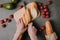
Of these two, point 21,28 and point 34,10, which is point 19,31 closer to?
point 21,28

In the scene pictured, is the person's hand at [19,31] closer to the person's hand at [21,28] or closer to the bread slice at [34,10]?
the person's hand at [21,28]

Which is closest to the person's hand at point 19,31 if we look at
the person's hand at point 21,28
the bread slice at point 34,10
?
the person's hand at point 21,28

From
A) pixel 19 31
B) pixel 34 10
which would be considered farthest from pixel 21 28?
pixel 34 10

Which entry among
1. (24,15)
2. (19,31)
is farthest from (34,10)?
(19,31)

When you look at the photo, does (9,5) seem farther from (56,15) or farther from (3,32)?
(56,15)

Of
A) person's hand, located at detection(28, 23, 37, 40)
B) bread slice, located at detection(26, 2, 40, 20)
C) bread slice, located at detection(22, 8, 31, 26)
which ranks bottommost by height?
person's hand, located at detection(28, 23, 37, 40)

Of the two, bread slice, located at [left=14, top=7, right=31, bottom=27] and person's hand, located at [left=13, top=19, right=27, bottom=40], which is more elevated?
bread slice, located at [left=14, top=7, right=31, bottom=27]

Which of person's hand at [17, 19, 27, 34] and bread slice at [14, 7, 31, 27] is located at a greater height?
bread slice at [14, 7, 31, 27]

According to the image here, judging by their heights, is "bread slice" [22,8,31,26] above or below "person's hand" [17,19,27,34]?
above

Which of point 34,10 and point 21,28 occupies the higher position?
point 34,10

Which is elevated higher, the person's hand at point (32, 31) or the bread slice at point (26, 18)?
the bread slice at point (26, 18)

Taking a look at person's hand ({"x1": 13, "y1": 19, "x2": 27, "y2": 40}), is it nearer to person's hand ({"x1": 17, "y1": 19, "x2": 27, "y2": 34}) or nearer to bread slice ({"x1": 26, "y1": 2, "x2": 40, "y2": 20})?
person's hand ({"x1": 17, "y1": 19, "x2": 27, "y2": 34})

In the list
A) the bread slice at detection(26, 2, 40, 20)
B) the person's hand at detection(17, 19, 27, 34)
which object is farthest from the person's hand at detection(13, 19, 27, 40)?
the bread slice at detection(26, 2, 40, 20)
